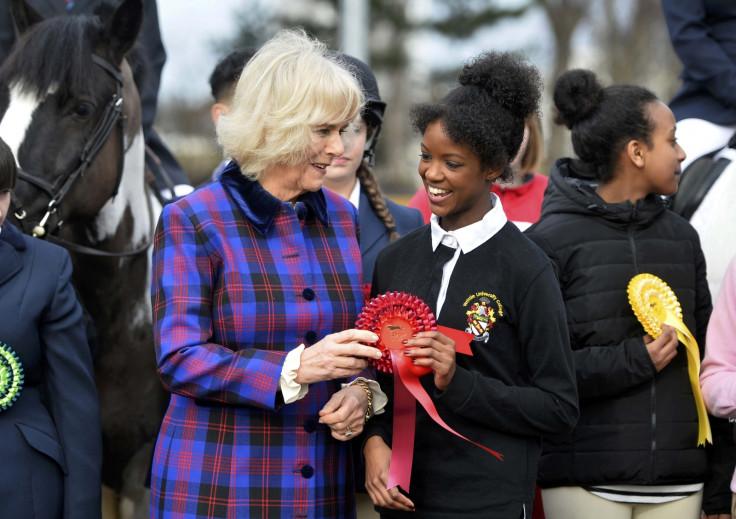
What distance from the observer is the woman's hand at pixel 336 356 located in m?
2.57

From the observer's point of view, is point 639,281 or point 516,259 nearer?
point 516,259

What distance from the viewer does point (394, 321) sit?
263 cm

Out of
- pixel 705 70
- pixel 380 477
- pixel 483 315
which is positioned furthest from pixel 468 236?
pixel 705 70

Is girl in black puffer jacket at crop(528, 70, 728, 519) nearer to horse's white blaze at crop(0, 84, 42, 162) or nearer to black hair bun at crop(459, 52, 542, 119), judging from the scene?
black hair bun at crop(459, 52, 542, 119)

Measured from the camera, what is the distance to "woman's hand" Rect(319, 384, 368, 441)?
8.73ft

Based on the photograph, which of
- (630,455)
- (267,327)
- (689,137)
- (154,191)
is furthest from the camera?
(689,137)

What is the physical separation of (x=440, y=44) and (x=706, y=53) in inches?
943

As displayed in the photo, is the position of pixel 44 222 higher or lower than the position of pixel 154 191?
lower

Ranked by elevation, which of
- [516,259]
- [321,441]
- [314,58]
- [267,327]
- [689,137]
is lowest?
[321,441]

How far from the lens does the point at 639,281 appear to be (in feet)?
11.1

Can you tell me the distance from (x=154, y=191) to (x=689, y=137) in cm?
288

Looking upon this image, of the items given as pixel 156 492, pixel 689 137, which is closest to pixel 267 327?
pixel 156 492

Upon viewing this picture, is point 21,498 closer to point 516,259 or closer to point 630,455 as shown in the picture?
point 516,259

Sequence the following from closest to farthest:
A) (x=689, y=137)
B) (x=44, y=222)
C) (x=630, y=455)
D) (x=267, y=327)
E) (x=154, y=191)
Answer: (x=267, y=327)
(x=630, y=455)
(x=44, y=222)
(x=154, y=191)
(x=689, y=137)
